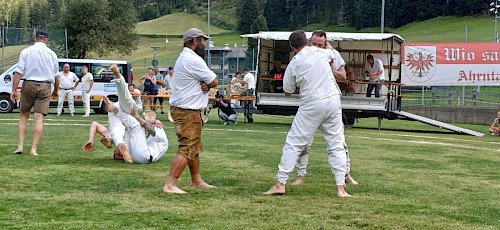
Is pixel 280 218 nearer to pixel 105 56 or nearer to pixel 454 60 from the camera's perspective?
pixel 454 60

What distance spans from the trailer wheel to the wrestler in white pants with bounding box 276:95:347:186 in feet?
65.7

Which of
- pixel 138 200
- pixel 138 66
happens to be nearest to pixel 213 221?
pixel 138 200

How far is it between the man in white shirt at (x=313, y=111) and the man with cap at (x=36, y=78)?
14.4 ft

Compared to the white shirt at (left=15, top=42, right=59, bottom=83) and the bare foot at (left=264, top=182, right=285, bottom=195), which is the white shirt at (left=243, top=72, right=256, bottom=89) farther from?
the bare foot at (left=264, top=182, right=285, bottom=195)

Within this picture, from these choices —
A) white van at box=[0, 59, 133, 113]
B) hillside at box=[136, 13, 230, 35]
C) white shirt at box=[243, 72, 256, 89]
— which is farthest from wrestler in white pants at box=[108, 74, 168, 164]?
hillside at box=[136, 13, 230, 35]

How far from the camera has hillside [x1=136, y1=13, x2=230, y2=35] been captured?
399 ft

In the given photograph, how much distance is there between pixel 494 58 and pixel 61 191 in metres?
23.7

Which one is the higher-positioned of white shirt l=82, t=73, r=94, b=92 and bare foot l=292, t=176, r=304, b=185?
white shirt l=82, t=73, r=94, b=92

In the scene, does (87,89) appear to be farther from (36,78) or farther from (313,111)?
(313,111)

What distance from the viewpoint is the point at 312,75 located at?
24.8 ft

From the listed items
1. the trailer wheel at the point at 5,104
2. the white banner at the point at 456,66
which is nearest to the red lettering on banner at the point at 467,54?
the white banner at the point at 456,66

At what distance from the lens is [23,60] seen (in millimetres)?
10492

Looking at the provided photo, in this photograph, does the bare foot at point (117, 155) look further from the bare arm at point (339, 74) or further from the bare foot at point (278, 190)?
the bare arm at point (339, 74)

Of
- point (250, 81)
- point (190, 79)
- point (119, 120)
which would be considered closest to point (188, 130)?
point (190, 79)
